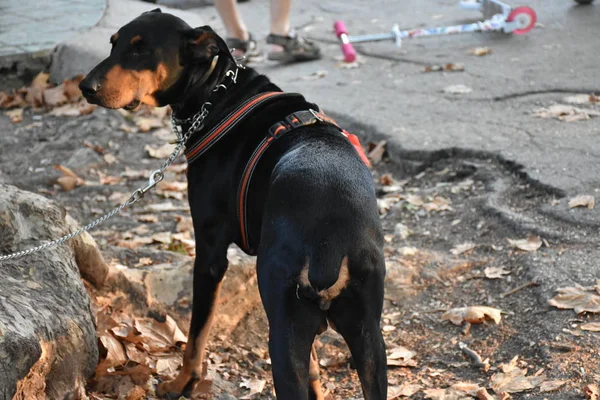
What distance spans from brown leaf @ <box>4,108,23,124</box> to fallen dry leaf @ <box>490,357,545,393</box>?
4.82m

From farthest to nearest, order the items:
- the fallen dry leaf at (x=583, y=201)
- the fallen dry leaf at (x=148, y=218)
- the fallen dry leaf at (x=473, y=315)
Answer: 1. the fallen dry leaf at (x=148, y=218)
2. the fallen dry leaf at (x=583, y=201)
3. the fallen dry leaf at (x=473, y=315)

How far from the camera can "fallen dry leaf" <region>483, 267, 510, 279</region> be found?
4016 mm

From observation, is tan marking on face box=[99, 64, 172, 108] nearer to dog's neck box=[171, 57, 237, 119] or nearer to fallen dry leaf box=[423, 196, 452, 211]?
dog's neck box=[171, 57, 237, 119]

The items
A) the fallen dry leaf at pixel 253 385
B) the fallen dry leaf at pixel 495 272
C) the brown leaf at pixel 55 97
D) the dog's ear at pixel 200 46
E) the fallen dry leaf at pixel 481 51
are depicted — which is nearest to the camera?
the dog's ear at pixel 200 46

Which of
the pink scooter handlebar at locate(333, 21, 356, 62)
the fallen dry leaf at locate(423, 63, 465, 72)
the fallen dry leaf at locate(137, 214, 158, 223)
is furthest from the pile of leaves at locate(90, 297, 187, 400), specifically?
the pink scooter handlebar at locate(333, 21, 356, 62)

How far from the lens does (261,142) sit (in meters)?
3.00

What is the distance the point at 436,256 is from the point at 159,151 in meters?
2.59

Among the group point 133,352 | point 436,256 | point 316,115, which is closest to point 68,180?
point 133,352

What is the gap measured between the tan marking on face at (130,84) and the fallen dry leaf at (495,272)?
1855 mm

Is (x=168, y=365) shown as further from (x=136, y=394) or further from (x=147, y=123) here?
(x=147, y=123)

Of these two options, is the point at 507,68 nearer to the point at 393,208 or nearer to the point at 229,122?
the point at 393,208

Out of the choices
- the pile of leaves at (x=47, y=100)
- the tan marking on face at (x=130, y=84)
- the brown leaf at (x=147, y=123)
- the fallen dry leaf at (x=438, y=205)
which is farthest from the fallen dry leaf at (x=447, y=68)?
the tan marking on face at (x=130, y=84)

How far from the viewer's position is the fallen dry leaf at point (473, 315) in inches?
146

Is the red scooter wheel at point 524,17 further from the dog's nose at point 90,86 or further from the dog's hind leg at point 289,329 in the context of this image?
the dog's hind leg at point 289,329
